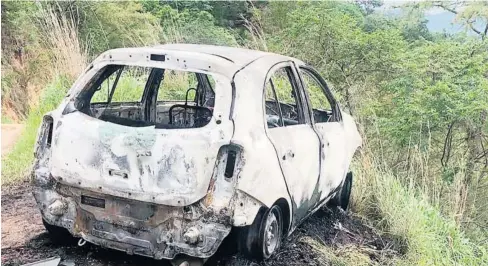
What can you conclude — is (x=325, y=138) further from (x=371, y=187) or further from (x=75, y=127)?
(x=75, y=127)

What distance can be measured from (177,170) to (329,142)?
1933mm

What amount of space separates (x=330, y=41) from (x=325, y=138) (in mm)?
8749

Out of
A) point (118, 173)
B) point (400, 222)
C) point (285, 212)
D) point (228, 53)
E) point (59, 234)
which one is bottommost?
point (400, 222)

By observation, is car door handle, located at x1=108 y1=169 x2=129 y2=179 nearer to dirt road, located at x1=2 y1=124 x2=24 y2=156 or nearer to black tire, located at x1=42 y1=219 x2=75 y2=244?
black tire, located at x1=42 y1=219 x2=75 y2=244

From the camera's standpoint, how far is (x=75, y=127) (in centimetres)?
396

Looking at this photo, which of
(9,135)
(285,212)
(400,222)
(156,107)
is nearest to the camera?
(285,212)

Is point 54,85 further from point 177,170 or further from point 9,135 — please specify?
point 177,170

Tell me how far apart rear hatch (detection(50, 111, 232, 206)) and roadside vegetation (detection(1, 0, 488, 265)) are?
62.3 inches

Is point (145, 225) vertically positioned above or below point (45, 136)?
below

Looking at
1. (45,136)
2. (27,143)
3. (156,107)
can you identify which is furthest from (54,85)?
(45,136)

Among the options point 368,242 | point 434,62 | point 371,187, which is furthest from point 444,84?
point 368,242

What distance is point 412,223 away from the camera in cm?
558

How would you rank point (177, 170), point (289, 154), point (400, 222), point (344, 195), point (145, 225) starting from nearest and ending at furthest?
point (177, 170), point (145, 225), point (289, 154), point (400, 222), point (344, 195)

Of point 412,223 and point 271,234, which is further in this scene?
point 412,223
